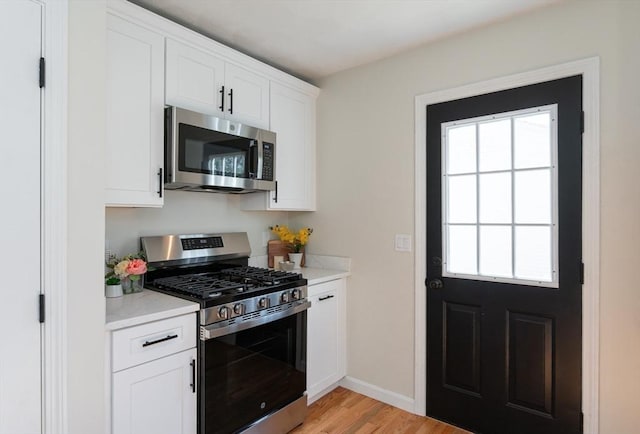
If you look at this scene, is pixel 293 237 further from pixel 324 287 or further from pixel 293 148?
pixel 293 148

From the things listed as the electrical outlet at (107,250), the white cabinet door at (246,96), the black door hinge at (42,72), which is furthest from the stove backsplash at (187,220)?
the black door hinge at (42,72)

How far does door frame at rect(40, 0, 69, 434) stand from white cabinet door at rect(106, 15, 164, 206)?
446 mm

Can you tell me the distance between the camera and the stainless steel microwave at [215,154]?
207 centimetres

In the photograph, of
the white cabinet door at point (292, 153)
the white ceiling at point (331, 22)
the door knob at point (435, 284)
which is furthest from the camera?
the white cabinet door at point (292, 153)

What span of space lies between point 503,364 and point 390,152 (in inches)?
61.7

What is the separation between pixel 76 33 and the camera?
4.66ft

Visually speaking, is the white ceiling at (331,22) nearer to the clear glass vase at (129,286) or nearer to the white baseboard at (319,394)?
the clear glass vase at (129,286)

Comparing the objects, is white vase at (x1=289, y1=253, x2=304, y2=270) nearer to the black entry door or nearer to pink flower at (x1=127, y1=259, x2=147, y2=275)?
the black entry door

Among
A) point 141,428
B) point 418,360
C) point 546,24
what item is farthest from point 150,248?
point 546,24

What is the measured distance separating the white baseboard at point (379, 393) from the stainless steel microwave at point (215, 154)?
5.46ft

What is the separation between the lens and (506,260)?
2213 mm

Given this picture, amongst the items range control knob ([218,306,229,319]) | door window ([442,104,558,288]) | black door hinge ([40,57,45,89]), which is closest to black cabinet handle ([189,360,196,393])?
range control knob ([218,306,229,319])

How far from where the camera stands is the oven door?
6.14 ft

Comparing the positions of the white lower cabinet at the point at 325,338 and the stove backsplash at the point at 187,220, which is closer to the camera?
the stove backsplash at the point at 187,220
